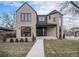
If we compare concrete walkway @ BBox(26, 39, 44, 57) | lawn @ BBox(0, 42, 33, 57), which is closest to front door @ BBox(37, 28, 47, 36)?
concrete walkway @ BBox(26, 39, 44, 57)

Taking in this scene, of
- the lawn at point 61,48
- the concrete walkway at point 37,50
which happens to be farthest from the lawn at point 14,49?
the lawn at point 61,48

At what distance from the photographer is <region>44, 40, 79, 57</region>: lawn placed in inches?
180

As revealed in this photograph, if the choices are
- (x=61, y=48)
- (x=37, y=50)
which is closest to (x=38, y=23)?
(x=37, y=50)

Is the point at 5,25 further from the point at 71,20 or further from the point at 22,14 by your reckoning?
the point at 71,20

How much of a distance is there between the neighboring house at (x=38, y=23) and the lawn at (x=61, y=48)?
147 mm

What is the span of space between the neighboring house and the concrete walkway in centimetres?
16

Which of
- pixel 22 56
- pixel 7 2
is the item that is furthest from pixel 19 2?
pixel 22 56

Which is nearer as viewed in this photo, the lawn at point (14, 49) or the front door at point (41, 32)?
the lawn at point (14, 49)

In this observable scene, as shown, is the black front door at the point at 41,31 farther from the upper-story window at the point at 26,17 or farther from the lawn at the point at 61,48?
the upper-story window at the point at 26,17

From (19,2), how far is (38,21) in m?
0.52

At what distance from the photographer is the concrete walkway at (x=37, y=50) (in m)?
4.55

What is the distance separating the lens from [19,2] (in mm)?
4609

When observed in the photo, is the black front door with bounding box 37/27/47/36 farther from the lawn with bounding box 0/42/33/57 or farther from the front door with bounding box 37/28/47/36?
the lawn with bounding box 0/42/33/57

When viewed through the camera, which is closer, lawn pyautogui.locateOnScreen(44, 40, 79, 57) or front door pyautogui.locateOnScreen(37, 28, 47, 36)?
lawn pyautogui.locateOnScreen(44, 40, 79, 57)
